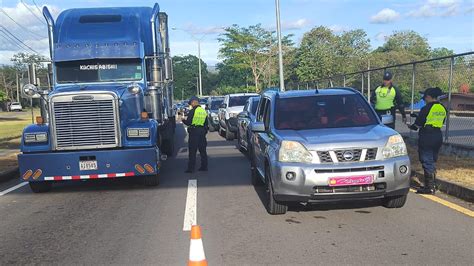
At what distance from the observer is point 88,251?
5547 millimetres

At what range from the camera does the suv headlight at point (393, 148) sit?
649 cm

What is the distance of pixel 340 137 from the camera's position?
258 inches

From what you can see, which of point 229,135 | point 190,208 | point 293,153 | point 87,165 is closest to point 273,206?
point 293,153

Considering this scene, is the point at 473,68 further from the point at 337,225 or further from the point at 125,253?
the point at 125,253

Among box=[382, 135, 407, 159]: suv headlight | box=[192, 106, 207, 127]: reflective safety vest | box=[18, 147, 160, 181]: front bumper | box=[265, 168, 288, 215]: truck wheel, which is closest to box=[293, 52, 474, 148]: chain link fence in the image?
box=[382, 135, 407, 159]: suv headlight

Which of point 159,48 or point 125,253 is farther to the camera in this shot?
point 159,48

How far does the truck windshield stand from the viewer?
10.8m

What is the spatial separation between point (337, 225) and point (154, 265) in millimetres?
2475

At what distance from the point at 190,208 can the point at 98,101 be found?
9.82 ft

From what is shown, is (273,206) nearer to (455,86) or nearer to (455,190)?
(455,190)

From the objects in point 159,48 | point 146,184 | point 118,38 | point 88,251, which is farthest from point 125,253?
point 159,48

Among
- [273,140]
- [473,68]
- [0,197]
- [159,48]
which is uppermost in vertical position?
[159,48]

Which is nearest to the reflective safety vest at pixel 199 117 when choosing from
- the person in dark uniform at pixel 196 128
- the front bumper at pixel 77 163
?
the person in dark uniform at pixel 196 128

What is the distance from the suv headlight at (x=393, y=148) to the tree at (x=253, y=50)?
5299cm
